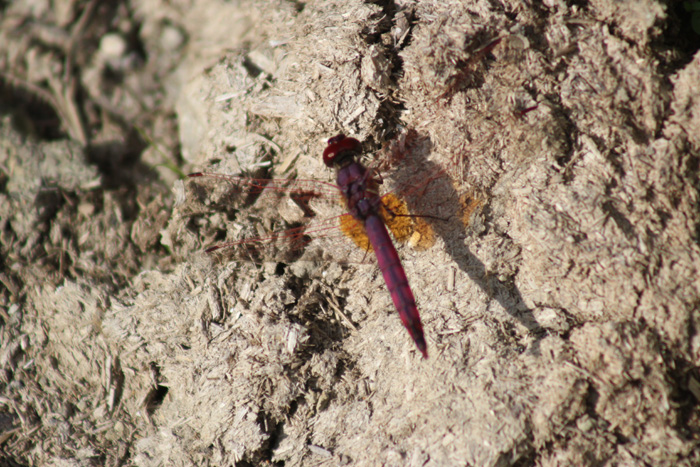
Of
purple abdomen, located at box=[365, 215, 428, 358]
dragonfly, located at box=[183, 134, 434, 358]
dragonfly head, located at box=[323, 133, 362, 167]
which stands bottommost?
purple abdomen, located at box=[365, 215, 428, 358]

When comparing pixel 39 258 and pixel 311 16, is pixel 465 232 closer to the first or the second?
pixel 311 16

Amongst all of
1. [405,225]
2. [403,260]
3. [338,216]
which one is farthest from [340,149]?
[403,260]

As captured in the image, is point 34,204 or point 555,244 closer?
point 555,244

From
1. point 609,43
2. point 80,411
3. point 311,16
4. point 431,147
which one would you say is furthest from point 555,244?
point 80,411

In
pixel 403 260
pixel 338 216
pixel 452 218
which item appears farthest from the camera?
pixel 338 216

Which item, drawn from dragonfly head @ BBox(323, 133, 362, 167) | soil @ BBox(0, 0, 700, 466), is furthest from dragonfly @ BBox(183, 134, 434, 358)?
soil @ BBox(0, 0, 700, 466)

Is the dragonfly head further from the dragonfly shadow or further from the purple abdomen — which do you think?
the purple abdomen

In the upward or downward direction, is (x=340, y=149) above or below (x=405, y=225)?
above

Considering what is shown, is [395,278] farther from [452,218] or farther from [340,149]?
[340,149]
